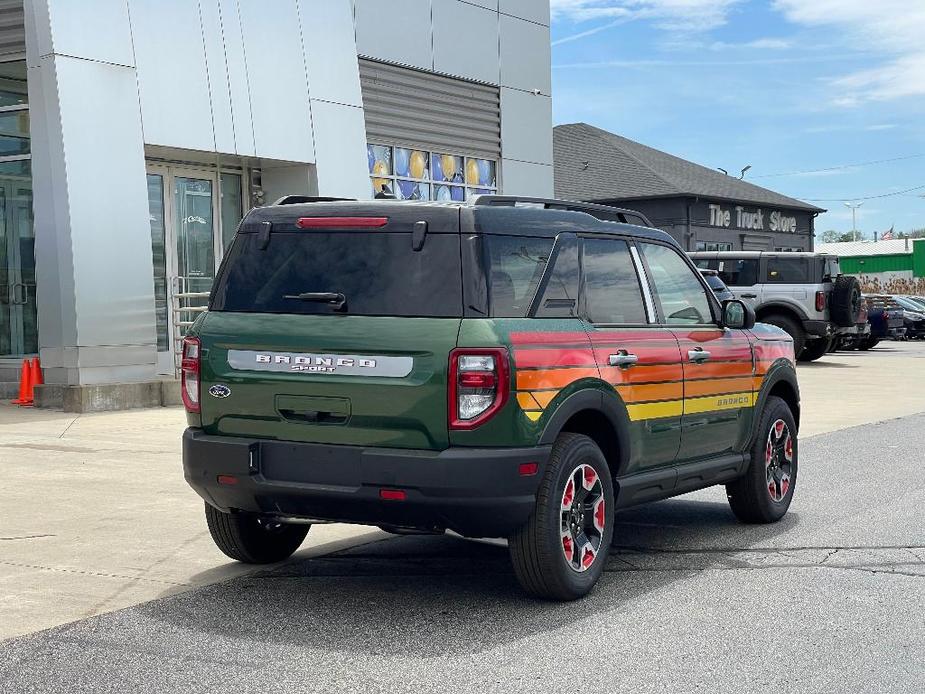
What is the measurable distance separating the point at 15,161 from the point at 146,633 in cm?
1315

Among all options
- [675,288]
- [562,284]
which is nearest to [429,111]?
[675,288]

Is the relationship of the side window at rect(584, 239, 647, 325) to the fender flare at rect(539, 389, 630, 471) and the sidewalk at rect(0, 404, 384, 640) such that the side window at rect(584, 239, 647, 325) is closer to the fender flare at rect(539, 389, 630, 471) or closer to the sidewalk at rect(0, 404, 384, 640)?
the fender flare at rect(539, 389, 630, 471)

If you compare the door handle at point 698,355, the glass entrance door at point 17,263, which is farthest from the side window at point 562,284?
the glass entrance door at point 17,263

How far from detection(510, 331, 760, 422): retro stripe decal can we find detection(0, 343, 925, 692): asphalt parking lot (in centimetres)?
90

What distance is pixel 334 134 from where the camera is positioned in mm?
19844

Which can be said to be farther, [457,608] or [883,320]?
[883,320]

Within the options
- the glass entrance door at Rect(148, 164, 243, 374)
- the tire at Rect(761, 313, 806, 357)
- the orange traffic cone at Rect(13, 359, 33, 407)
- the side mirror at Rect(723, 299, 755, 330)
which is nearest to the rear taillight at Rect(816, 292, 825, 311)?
the tire at Rect(761, 313, 806, 357)

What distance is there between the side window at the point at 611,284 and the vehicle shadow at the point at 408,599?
1392mm

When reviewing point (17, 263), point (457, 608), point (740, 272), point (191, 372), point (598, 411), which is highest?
point (17, 263)

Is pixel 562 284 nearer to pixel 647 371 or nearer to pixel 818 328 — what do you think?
pixel 647 371

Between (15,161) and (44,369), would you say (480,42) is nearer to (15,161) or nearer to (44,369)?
(15,161)

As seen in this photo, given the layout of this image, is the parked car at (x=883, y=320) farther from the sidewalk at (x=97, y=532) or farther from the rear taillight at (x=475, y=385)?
the rear taillight at (x=475, y=385)

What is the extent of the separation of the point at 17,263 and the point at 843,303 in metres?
16.1

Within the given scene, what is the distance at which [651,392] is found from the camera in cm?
718
